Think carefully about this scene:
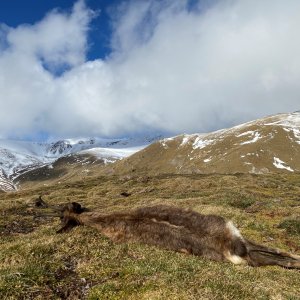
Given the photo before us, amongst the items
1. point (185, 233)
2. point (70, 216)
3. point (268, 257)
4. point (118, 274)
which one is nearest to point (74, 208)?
point (70, 216)

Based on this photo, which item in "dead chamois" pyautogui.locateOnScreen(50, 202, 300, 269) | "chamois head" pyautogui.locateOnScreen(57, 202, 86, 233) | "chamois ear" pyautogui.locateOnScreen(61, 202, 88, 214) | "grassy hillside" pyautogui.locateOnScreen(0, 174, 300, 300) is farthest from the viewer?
"chamois ear" pyautogui.locateOnScreen(61, 202, 88, 214)

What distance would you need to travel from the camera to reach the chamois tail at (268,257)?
15766 millimetres

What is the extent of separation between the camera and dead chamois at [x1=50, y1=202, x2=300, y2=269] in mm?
15750

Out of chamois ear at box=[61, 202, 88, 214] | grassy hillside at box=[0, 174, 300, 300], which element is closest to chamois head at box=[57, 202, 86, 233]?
chamois ear at box=[61, 202, 88, 214]

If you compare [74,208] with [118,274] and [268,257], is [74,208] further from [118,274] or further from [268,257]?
[268,257]

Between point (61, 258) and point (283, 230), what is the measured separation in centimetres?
1549

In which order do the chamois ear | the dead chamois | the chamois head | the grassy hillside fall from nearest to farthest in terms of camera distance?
the grassy hillside
the dead chamois
the chamois head
the chamois ear

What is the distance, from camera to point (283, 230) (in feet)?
84.3

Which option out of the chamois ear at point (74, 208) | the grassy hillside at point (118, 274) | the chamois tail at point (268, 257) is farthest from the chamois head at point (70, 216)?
the chamois tail at point (268, 257)

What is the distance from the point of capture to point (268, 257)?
15922 millimetres

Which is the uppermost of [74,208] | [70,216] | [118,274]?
[74,208]

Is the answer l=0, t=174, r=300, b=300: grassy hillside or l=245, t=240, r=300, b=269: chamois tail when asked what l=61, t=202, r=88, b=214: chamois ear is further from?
l=245, t=240, r=300, b=269: chamois tail

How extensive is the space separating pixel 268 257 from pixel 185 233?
3.29 metres

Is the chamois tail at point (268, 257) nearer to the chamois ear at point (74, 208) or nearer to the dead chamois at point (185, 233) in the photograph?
the dead chamois at point (185, 233)
